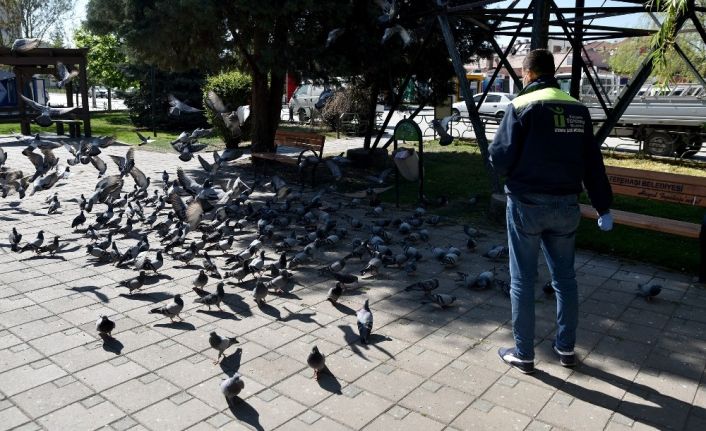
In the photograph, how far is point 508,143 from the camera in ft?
11.9

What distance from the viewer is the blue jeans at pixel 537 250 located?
3660 millimetres

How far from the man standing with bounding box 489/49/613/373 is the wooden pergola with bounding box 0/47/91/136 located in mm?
17484

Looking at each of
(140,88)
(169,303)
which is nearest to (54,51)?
(140,88)

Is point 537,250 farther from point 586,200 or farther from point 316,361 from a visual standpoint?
point 586,200

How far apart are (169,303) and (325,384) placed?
1.78 meters

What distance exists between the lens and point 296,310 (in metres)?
5.12

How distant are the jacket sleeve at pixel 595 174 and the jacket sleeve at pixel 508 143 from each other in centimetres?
46

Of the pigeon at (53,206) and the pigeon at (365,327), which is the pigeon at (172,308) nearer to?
the pigeon at (365,327)

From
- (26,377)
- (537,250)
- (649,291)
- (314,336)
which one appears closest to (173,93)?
(314,336)

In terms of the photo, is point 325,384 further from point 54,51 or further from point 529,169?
point 54,51

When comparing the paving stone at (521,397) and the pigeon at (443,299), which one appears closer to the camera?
the paving stone at (521,397)

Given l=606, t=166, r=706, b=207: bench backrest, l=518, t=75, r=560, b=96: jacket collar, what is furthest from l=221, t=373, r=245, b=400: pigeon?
l=606, t=166, r=706, b=207: bench backrest

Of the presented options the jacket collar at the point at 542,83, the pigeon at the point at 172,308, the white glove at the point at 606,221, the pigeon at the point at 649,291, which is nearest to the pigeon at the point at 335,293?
the pigeon at the point at 172,308

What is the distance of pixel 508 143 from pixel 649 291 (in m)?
2.64
